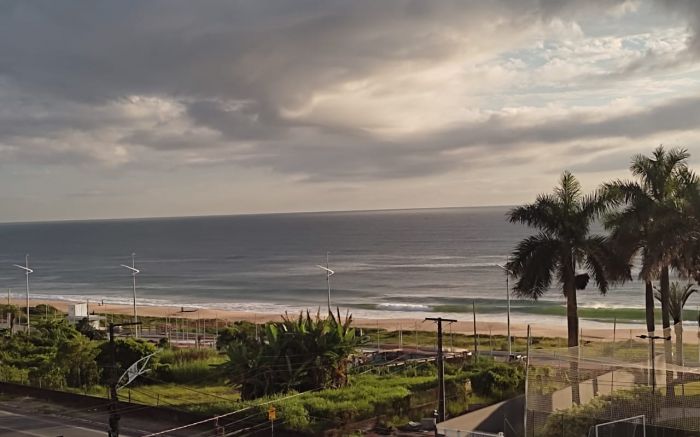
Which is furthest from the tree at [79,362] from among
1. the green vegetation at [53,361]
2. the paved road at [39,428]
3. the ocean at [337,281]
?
the ocean at [337,281]

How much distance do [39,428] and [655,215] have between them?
24591 mm

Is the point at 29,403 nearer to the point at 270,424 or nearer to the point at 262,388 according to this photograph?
the point at 262,388

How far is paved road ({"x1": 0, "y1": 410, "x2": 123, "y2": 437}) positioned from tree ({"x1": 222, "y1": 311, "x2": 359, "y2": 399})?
6.21 meters

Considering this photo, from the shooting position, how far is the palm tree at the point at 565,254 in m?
26.9

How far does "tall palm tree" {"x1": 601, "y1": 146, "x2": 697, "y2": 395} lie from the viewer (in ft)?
77.6

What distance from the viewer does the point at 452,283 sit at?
10638 centimetres

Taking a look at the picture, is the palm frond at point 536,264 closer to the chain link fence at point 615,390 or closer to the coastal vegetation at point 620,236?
the coastal vegetation at point 620,236

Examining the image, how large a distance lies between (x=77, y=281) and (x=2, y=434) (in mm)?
113163

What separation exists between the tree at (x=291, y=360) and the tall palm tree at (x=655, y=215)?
12300 millimetres

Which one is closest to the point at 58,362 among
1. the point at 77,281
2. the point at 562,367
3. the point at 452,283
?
the point at 562,367

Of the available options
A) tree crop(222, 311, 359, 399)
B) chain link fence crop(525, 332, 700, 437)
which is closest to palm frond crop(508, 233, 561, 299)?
tree crop(222, 311, 359, 399)

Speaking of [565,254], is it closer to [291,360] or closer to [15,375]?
[291,360]

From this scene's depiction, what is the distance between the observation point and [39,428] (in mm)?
27141

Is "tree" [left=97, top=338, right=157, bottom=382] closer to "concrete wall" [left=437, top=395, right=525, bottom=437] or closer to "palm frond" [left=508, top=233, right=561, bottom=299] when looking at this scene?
"palm frond" [left=508, top=233, right=561, bottom=299]
